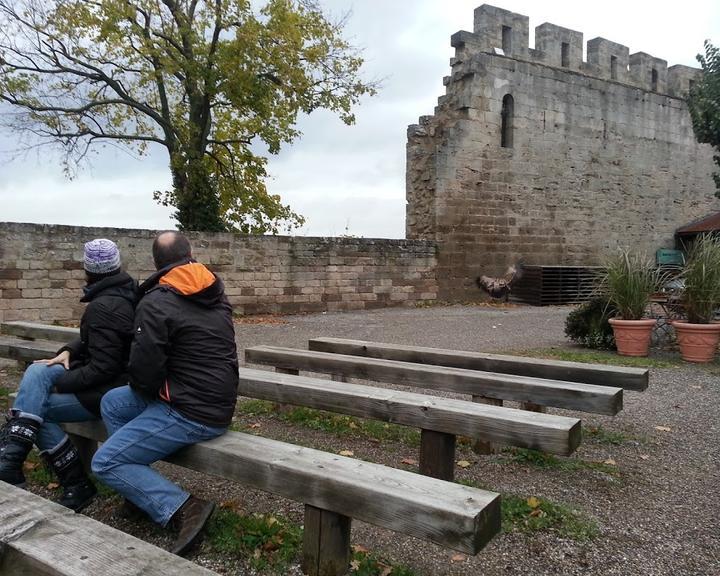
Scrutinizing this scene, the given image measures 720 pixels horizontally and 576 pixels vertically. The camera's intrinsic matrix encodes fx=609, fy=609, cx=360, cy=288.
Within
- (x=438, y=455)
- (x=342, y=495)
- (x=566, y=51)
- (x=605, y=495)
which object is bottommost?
(x=605, y=495)

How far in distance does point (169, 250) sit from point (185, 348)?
1.51 feet

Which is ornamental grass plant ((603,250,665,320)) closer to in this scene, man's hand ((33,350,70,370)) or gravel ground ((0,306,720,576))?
gravel ground ((0,306,720,576))

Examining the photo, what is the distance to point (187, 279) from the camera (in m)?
2.58

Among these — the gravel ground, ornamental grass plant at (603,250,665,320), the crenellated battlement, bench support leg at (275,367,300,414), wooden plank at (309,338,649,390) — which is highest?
the crenellated battlement

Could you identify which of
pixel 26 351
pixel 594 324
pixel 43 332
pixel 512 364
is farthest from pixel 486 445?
pixel 594 324

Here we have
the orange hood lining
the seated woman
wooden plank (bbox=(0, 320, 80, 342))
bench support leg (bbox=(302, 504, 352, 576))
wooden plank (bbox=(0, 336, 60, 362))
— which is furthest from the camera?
wooden plank (bbox=(0, 320, 80, 342))

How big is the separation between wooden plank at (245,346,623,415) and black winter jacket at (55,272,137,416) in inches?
68.1

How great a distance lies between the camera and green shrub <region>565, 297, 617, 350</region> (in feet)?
25.5

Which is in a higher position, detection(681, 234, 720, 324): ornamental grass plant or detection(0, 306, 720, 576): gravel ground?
detection(681, 234, 720, 324): ornamental grass plant

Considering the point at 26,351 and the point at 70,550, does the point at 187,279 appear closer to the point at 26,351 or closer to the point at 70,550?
the point at 70,550

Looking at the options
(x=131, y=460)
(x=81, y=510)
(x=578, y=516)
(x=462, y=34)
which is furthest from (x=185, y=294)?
(x=462, y=34)

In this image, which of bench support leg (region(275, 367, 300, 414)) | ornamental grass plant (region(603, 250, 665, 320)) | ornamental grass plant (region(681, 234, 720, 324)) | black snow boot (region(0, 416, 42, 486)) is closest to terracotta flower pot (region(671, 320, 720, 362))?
ornamental grass plant (region(681, 234, 720, 324))

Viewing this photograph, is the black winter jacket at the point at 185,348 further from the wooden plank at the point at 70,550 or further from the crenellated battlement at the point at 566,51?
the crenellated battlement at the point at 566,51

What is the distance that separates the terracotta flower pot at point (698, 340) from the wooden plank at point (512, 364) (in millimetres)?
3176
